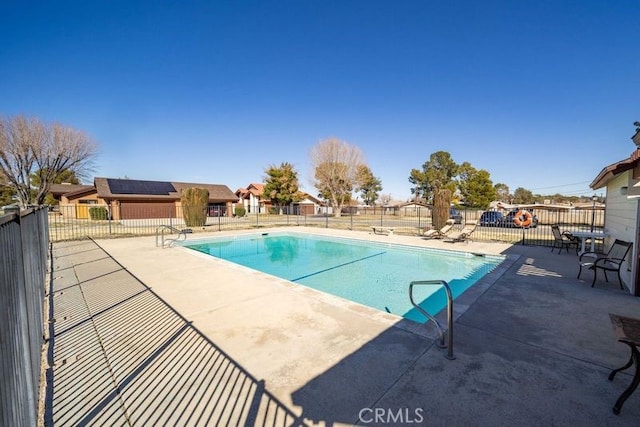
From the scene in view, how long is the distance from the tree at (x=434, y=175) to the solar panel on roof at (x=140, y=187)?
3539 centimetres

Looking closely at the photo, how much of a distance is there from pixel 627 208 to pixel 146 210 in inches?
1298

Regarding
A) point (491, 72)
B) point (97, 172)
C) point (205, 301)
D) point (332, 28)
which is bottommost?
point (205, 301)

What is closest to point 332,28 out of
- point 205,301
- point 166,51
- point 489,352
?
point 166,51

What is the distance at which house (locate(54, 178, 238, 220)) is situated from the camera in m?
26.4

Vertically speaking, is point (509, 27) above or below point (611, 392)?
above

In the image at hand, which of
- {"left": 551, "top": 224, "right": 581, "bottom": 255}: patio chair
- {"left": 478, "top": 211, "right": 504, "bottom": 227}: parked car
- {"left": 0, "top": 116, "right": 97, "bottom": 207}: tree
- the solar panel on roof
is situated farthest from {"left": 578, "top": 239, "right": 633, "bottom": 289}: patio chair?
{"left": 0, "top": 116, "right": 97, "bottom": 207}: tree

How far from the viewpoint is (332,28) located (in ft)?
42.0

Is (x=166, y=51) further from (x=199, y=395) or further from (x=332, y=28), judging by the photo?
(x=199, y=395)

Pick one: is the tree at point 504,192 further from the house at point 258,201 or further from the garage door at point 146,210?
the garage door at point 146,210

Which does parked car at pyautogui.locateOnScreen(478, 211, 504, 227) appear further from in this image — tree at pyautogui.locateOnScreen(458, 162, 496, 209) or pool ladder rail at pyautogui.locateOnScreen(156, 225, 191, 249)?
pool ladder rail at pyautogui.locateOnScreen(156, 225, 191, 249)

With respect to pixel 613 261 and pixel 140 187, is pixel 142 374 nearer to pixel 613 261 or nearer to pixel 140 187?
pixel 613 261

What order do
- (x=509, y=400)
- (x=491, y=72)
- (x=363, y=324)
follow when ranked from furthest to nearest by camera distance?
(x=491, y=72) < (x=363, y=324) < (x=509, y=400)

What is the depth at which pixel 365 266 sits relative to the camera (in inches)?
361

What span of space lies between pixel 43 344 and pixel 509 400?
4.99 meters
